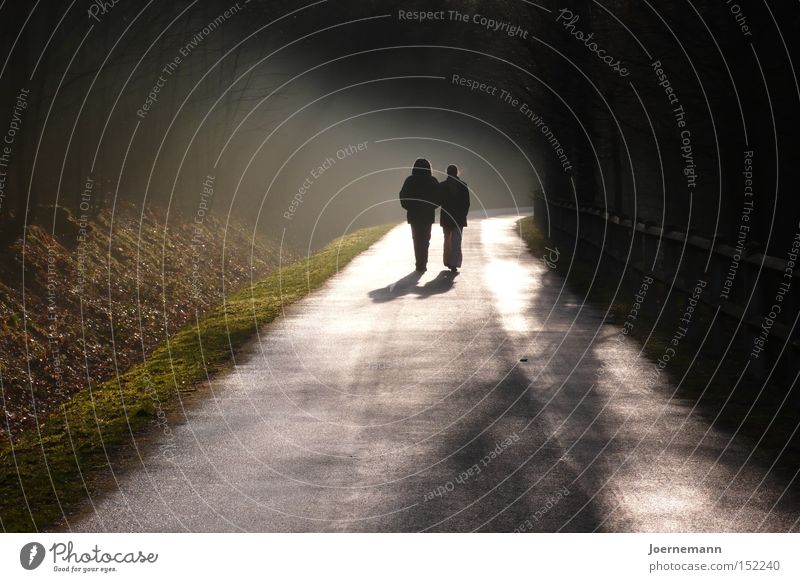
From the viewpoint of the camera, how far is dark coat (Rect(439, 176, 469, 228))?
2434cm

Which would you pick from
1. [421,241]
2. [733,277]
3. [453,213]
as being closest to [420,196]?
[453,213]

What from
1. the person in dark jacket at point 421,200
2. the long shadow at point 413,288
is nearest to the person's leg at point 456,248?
the long shadow at point 413,288

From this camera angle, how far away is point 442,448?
9211mm

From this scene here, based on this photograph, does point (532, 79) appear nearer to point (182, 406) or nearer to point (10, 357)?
point (10, 357)

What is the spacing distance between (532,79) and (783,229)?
1236 cm

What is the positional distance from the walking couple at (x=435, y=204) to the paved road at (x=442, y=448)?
847cm

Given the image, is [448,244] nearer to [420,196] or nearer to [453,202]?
[453,202]

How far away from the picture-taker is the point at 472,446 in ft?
30.4

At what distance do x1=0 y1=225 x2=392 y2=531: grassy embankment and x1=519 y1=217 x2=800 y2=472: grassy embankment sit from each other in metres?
4.72

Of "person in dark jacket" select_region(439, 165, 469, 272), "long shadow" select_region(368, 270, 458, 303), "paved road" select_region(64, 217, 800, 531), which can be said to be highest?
"paved road" select_region(64, 217, 800, 531)

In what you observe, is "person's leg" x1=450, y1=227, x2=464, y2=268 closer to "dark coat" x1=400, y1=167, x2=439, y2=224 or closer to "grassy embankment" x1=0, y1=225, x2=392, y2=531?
"dark coat" x1=400, y1=167, x2=439, y2=224

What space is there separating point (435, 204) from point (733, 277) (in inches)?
478

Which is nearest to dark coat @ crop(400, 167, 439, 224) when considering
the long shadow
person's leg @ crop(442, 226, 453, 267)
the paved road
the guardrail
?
person's leg @ crop(442, 226, 453, 267)
